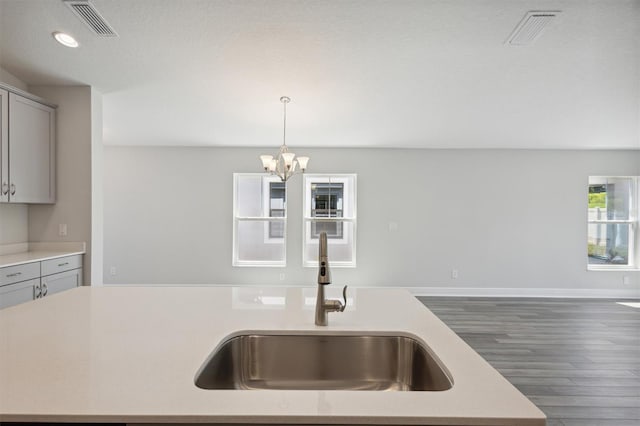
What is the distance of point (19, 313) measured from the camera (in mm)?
1267

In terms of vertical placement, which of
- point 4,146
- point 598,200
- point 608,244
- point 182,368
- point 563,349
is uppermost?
point 4,146

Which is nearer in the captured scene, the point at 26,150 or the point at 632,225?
the point at 26,150

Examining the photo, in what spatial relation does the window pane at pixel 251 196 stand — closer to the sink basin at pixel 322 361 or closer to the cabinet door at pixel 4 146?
the cabinet door at pixel 4 146

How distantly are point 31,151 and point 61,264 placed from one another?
3.49 feet

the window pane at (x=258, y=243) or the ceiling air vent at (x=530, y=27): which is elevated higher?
the ceiling air vent at (x=530, y=27)

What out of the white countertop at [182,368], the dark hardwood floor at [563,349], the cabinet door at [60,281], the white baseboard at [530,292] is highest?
the white countertop at [182,368]

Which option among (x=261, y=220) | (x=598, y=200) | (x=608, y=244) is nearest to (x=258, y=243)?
(x=261, y=220)

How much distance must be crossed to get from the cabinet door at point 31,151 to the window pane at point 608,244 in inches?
295

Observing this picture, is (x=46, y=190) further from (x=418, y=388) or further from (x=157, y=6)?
(x=418, y=388)

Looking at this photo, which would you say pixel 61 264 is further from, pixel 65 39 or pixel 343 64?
pixel 343 64

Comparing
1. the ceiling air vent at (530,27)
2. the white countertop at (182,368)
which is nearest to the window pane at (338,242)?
the ceiling air vent at (530,27)

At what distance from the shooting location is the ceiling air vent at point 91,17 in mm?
2038

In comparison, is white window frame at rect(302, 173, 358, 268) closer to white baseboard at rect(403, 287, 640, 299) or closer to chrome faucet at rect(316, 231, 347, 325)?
white baseboard at rect(403, 287, 640, 299)

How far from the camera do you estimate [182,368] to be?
827 millimetres
